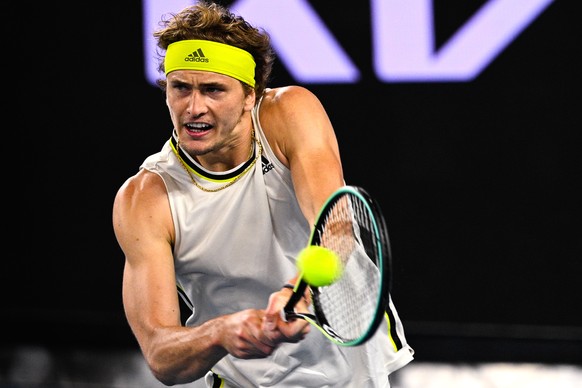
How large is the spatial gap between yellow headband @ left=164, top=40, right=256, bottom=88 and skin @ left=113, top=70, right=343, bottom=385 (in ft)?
0.08

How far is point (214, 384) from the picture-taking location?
136 inches

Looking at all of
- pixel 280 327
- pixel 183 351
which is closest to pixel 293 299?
pixel 280 327

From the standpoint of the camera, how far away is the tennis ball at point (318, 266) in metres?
2.40

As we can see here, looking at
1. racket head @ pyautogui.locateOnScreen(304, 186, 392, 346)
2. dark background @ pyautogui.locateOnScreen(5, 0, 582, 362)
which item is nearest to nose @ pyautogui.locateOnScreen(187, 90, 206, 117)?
racket head @ pyautogui.locateOnScreen(304, 186, 392, 346)

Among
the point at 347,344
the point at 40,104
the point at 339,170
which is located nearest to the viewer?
the point at 347,344

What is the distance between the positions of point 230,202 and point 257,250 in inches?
6.5

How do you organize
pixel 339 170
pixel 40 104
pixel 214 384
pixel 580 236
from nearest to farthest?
pixel 339 170 < pixel 214 384 < pixel 580 236 < pixel 40 104

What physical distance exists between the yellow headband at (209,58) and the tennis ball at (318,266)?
2.81 feet

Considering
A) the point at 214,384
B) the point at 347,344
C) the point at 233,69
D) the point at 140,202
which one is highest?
the point at 233,69

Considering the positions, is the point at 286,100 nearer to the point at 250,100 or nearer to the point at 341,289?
the point at 250,100

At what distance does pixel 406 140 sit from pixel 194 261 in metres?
2.52

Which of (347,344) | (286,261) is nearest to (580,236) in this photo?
(286,261)

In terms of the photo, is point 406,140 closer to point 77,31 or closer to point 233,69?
point 77,31

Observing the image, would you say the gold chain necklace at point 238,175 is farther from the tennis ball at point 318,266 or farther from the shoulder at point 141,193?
the tennis ball at point 318,266
